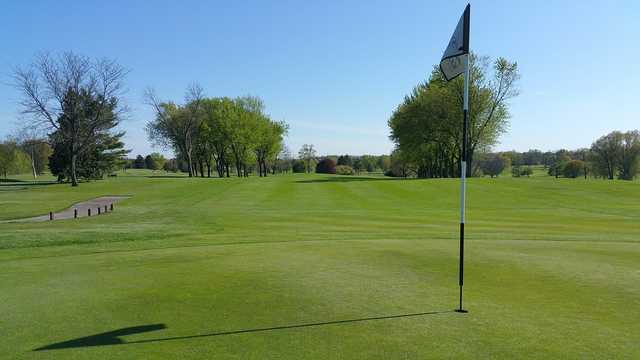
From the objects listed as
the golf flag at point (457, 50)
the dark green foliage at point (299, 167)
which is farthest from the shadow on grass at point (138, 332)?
the dark green foliage at point (299, 167)

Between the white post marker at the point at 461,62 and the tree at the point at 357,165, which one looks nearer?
the white post marker at the point at 461,62

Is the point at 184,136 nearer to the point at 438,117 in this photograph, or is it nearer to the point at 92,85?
the point at 92,85

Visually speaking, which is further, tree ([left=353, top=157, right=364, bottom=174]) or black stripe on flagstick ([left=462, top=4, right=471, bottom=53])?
tree ([left=353, top=157, right=364, bottom=174])

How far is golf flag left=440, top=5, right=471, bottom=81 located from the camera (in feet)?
25.2

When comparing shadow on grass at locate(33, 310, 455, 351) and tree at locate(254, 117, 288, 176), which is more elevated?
tree at locate(254, 117, 288, 176)

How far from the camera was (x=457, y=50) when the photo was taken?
7.98 metres

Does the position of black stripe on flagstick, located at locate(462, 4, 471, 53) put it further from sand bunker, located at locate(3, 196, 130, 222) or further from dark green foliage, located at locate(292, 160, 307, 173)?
dark green foliage, located at locate(292, 160, 307, 173)

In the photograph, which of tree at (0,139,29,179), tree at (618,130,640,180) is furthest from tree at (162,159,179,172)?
tree at (618,130,640,180)

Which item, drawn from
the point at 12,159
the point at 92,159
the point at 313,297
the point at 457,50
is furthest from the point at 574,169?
the point at 12,159

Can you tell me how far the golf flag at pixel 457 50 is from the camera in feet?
25.2

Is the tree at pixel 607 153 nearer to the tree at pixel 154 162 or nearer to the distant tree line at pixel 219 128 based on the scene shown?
the distant tree line at pixel 219 128

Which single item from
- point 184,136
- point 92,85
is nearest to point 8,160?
point 184,136

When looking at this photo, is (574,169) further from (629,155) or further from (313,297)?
(313,297)

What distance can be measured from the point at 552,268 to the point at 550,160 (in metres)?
200
